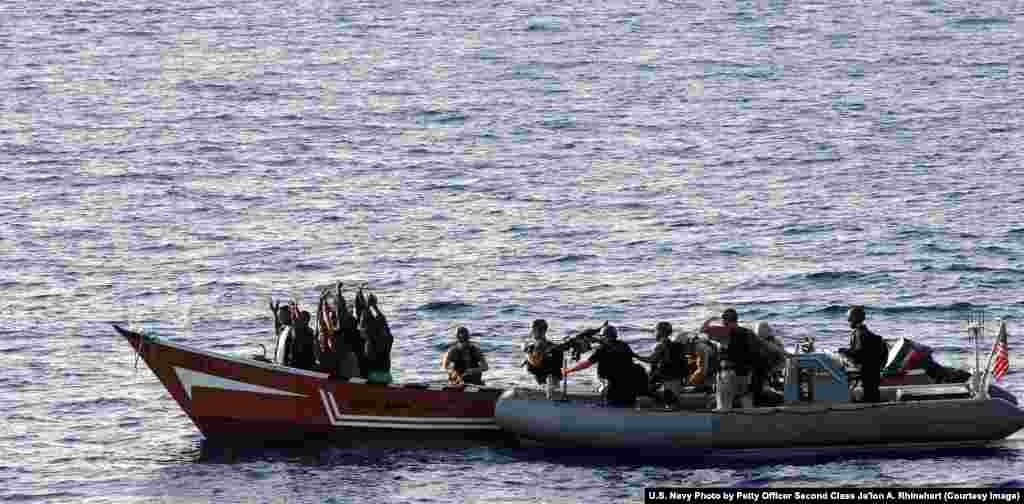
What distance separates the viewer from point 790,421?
33.5 meters

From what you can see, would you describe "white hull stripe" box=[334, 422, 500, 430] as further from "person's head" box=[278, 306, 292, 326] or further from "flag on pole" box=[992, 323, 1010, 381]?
"flag on pole" box=[992, 323, 1010, 381]

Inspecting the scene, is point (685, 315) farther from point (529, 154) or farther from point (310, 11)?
point (310, 11)

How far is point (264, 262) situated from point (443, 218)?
293 inches

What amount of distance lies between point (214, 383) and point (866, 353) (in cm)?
1024

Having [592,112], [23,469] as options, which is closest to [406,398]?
[23,469]

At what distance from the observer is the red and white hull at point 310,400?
3441 centimetres

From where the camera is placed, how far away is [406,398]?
3431 cm

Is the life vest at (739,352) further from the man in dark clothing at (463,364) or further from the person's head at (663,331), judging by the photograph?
the man in dark clothing at (463,364)

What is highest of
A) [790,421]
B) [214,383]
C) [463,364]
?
[463,364]

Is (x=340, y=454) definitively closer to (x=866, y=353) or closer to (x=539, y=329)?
(x=539, y=329)

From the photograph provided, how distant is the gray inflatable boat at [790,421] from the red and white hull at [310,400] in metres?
0.79

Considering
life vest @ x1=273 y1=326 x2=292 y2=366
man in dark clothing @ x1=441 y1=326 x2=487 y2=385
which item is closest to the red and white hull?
life vest @ x1=273 y1=326 x2=292 y2=366

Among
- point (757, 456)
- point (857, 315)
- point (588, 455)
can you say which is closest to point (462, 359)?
point (588, 455)

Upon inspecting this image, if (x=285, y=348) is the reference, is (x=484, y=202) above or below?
above
